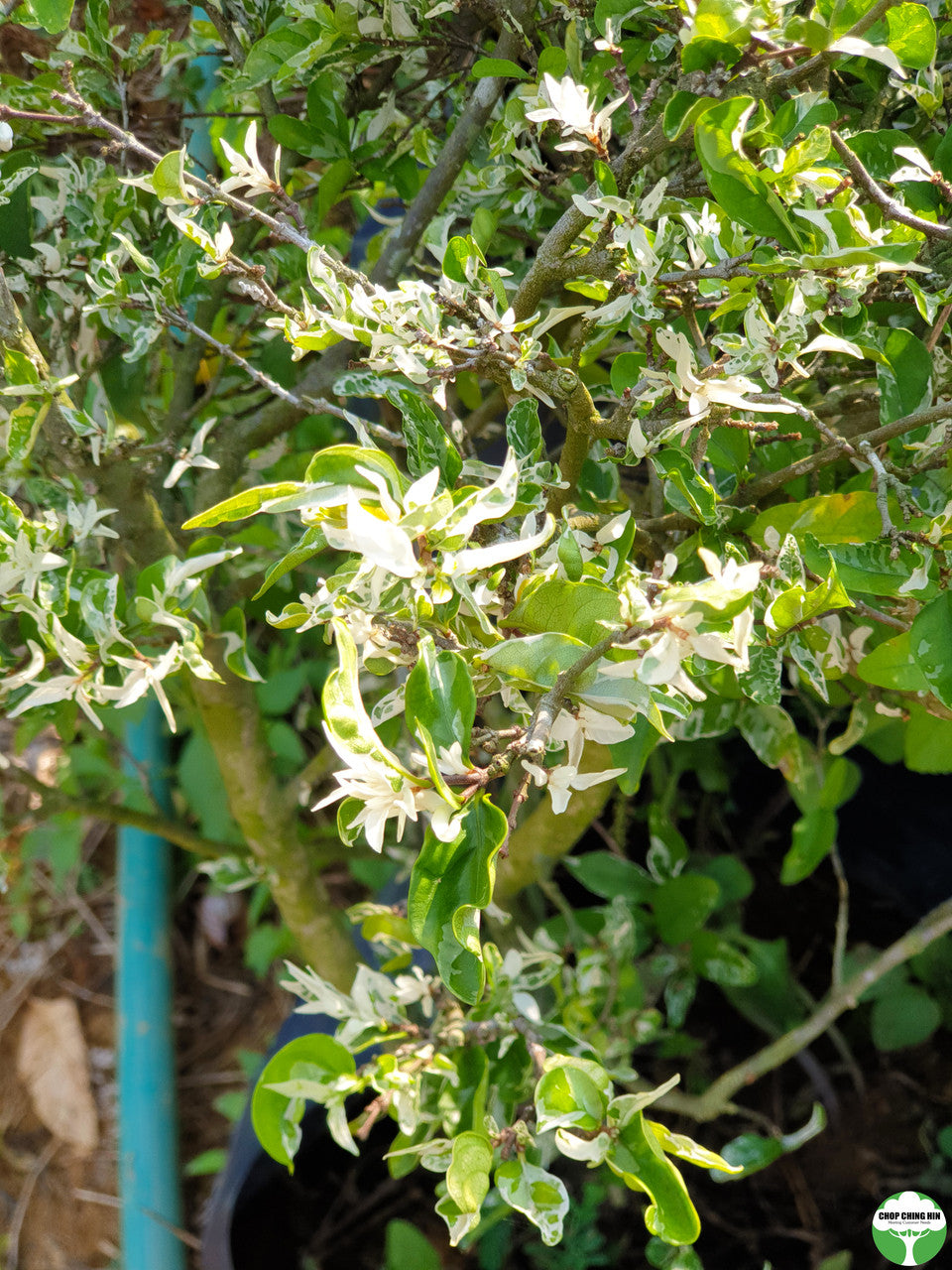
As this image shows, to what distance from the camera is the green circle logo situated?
0.62 metres

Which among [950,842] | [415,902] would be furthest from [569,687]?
[950,842]

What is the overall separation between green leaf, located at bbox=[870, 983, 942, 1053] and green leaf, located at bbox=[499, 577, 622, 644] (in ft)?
2.35

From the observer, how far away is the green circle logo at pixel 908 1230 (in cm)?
62

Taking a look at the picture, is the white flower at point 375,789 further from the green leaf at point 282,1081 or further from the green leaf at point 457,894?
the green leaf at point 282,1081

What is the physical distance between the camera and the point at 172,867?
4.46 ft

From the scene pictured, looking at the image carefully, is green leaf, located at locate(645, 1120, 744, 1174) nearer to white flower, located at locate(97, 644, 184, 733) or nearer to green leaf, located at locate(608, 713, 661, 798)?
green leaf, located at locate(608, 713, 661, 798)

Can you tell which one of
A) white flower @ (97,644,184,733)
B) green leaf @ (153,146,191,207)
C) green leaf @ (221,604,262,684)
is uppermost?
green leaf @ (153,146,191,207)

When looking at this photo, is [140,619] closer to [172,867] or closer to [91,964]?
[172,867]

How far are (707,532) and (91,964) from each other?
131 centimetres

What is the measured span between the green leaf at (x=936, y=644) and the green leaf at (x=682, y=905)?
1.32 feet

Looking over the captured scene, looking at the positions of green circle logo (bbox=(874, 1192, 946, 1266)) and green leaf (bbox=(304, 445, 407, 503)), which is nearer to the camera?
green leaf (bbox=(304, 445, 407, 503))

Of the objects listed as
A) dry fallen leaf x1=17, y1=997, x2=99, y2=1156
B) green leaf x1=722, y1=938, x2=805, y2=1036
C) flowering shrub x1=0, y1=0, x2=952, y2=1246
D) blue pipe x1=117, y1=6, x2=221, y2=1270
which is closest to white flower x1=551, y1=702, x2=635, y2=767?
flowering shrub x1=0, y1=0, x2=952, y2=1246

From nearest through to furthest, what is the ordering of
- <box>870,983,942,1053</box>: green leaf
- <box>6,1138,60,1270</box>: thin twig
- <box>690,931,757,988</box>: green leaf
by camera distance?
<box>690,931,757,988</box>: green leaf → <box>870,983,942,1053</box>: green leaf → <box>6,1138,60,1270</box>: thin twig

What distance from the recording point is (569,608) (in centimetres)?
36
